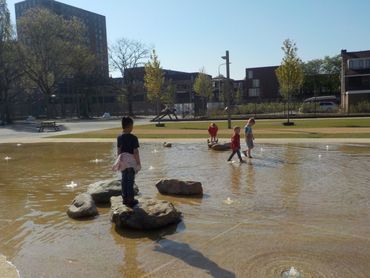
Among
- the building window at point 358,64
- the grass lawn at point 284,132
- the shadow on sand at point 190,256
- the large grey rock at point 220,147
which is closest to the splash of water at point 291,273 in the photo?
the shadow on sand at point 190,256

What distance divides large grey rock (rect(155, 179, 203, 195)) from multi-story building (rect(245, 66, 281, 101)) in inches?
3144

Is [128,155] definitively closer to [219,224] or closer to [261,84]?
[219,224]

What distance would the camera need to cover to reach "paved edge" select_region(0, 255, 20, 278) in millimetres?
5301

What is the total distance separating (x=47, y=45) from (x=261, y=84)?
1773 inches

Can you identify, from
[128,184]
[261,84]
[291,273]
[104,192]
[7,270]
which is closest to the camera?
[291,273]

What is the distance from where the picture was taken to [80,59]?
6894 centimetres

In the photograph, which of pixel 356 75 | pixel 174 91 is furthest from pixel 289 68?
pixel 174 91

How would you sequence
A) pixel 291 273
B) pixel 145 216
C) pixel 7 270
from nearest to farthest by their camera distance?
pixel 291 273 → pixel 7 270 → pixel 145 216

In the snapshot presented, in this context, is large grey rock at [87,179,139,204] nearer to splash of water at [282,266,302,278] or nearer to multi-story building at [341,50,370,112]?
splash of water at [282,266,302,278]

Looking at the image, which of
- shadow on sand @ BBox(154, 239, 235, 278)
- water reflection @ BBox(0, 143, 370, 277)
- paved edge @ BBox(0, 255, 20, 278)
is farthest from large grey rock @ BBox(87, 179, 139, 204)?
paved edge @ BBox(0, 255, 20, 278)

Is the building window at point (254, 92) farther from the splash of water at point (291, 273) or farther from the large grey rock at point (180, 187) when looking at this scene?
the splash of water at point (291, 273)

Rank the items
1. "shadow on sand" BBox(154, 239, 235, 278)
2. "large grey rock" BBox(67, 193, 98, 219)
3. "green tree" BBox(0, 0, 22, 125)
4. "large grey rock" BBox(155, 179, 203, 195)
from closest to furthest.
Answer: "shadow on sand" BBox(154, 239, 235, 278)
"large grey rock" BBox(67, 193, 98, 219)
"large grey rock" BBox(155, 179, 203, 195)
"green tree" BBox(0, 0, 22, 125)

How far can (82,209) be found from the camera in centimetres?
801

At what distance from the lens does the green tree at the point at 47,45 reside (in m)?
59.4
